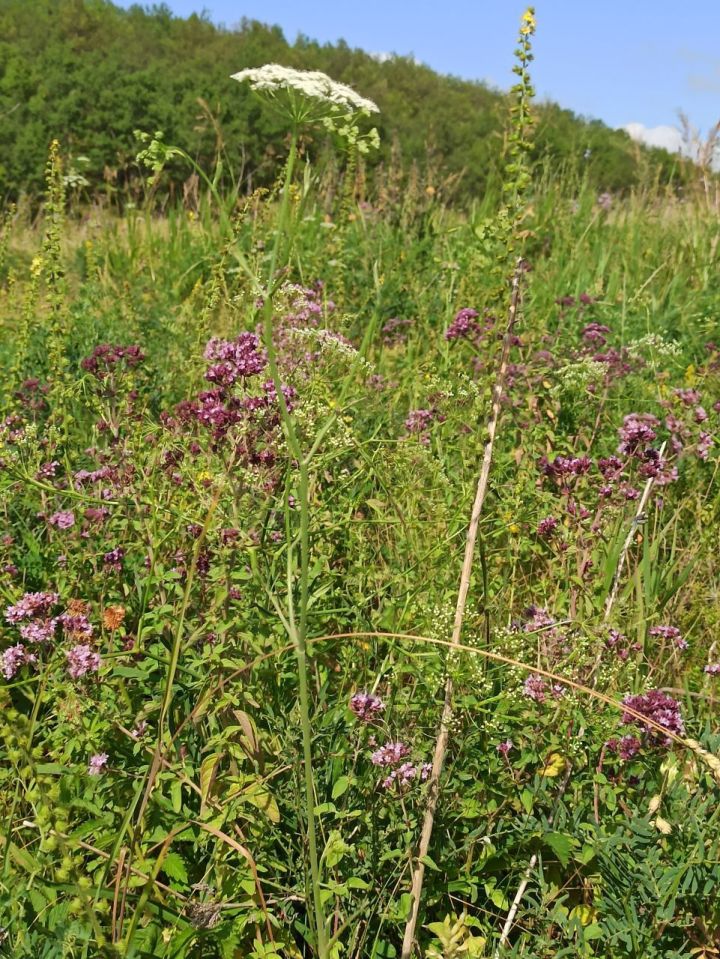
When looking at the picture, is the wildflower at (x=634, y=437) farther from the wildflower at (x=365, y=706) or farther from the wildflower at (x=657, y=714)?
the wildflower at (x=365, y=706)

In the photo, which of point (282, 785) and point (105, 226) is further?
point (105, 226)

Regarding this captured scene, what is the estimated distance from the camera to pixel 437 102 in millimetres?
32594

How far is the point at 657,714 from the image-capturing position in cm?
190

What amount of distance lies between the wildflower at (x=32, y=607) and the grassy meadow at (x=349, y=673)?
0.01m

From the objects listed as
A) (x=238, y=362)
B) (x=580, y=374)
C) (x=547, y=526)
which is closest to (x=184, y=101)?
(x=580, y=374)

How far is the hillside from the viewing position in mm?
16906

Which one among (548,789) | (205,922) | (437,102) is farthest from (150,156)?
(437,102)

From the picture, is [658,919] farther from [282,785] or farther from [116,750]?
[116,750]

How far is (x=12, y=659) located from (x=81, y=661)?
0.27 meters

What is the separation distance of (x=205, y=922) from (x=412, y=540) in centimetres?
119

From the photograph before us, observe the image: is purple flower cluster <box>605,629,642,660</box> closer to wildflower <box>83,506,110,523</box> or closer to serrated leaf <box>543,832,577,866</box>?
serrated leaf <box>543,832,577,866</box>

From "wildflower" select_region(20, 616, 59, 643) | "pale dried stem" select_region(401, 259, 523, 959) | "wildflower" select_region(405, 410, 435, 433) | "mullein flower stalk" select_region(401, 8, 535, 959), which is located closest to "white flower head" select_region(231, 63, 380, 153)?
"mullein flower stalk" select_region(401, 8, 535, 959)

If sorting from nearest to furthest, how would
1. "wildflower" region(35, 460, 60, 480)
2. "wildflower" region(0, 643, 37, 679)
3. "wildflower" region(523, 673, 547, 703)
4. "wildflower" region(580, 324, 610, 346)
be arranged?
1. "wildflower" region(523, 673, 547, 703)
2. "wildflower" region(0, 643, 37, 679)
3. "wildflower" region(35, 460, 60, 480)
4. "wildflower" region(580, 324, 610, 346)

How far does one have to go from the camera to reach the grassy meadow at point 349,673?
5.19 ft
